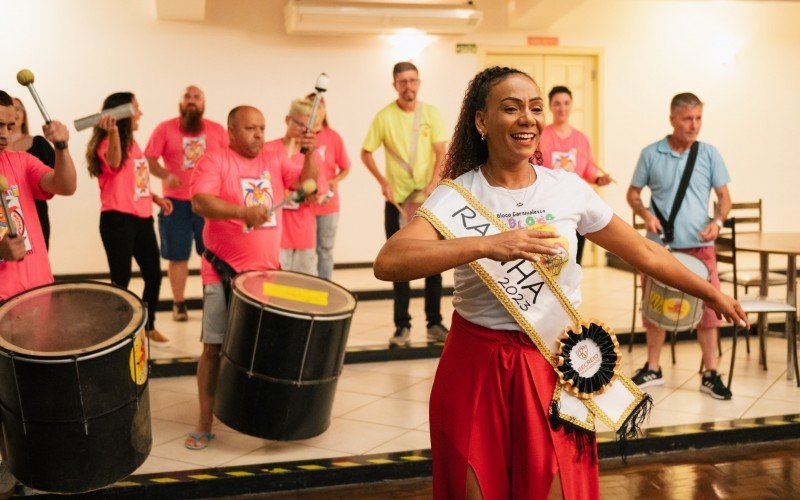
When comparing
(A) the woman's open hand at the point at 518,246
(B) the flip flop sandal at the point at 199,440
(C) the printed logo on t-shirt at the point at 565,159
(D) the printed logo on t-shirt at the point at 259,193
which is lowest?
(B) the flip flop sandal at the point at 199,440

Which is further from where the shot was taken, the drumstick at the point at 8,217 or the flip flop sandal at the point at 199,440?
the flip flop sandal at the point at 199,440

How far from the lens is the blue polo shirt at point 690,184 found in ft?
16.8

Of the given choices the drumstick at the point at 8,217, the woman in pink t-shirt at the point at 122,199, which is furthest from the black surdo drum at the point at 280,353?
the woman in pink t-shirt at the point at 122,199

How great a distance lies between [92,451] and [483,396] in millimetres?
1707

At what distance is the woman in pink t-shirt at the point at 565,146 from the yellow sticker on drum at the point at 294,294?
275 centimetres

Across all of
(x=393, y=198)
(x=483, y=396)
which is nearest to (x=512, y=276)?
(x=483, y=396)

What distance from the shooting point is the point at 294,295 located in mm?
3949

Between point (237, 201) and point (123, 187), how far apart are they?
198cm

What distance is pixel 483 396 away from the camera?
2.26 metres

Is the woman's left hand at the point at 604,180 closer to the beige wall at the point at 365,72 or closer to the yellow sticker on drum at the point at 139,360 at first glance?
the yellow sticker on drum at the point at 139,360

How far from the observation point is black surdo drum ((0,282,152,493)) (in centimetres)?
317

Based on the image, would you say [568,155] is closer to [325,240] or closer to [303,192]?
[325,240]

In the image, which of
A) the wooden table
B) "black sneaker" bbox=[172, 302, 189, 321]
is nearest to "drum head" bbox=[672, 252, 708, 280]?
the wooden table

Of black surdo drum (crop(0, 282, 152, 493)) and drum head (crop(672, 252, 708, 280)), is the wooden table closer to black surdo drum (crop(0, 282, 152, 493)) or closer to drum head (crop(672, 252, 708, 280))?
drum head (crop(672, 252, 708, 280))
